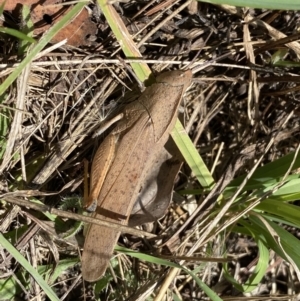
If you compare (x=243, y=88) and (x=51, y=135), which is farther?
(x=243, y=88)

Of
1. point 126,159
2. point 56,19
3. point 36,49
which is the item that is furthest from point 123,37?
point 126,159

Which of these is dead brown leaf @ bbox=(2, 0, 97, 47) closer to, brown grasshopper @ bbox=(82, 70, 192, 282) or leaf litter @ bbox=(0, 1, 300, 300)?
leaf litter @ bbox=(0, 1, 300, 300)

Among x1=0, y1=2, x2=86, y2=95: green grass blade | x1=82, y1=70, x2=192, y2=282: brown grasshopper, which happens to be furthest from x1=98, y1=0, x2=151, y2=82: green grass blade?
x1=0, y1=2, x2=86, y2=95: green grass blade

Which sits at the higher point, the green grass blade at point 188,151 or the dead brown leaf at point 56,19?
the dead brown leaf at point 56,19

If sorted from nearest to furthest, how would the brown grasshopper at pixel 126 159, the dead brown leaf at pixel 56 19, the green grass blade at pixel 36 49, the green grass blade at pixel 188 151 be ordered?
the green grass blade at pixel 36 49, the dead brown leaf at pixel 56 19, the brown grasshopper at pixel 126 159, the green grass blade at pixel 188 151

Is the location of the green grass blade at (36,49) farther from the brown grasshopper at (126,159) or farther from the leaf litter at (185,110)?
the brown grasshopper at (126,159)

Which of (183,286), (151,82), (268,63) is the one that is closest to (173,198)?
(183,286)

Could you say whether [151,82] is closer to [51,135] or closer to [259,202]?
[51,135]

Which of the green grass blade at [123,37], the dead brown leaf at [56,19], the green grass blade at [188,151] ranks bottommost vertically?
the green grass blade at [188,151]

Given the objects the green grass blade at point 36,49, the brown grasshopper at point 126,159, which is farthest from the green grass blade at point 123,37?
the green grass blade at point 36,49
